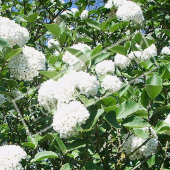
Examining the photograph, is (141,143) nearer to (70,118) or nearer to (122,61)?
(70,118)

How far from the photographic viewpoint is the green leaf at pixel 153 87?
1274mm

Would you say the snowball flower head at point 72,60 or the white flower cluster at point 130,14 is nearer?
the snowball flower head at point 72,60

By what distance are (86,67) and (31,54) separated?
1.30ft

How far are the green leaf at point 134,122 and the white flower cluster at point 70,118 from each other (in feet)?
0.68

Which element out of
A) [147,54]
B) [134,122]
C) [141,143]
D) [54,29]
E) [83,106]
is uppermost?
[54,29]

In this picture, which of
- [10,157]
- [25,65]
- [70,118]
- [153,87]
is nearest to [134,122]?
[153,87]

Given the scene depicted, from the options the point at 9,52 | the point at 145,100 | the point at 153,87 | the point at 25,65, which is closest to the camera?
the point at 153,87

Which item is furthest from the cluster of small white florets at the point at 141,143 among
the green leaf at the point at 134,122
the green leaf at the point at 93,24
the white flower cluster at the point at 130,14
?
the white flower cluster at the point at 130,14

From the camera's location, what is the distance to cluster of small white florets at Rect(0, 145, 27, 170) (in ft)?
4.46

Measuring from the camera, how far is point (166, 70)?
1.56 meters

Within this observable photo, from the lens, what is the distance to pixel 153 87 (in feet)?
4.19

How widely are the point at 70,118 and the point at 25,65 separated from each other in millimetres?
614

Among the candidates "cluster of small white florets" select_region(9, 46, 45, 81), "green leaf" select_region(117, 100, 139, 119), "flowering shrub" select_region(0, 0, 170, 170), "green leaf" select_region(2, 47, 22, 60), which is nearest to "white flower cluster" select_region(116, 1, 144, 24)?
"flowering shrub" select_region(0, 0, 170, 170)

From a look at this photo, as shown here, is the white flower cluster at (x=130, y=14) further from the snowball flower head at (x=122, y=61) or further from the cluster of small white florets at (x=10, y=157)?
the cluster of small white florets at (x=10, y=157)
